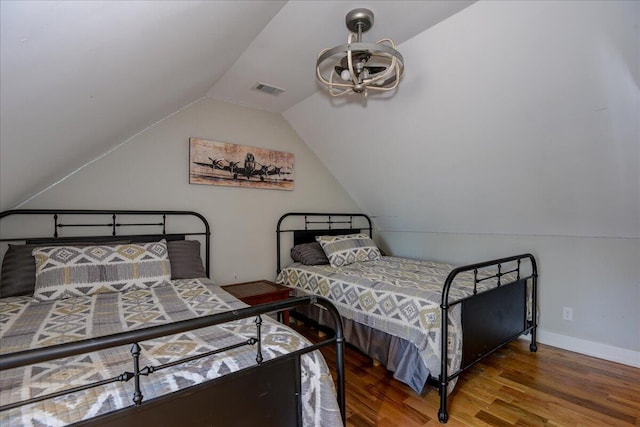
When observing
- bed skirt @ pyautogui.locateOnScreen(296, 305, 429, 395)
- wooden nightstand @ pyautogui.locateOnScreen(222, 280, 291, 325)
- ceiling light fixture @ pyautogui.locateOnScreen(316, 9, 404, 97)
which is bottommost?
bed skirt @ pyautogui.locateOnScreen(296, 305, 429, 395)

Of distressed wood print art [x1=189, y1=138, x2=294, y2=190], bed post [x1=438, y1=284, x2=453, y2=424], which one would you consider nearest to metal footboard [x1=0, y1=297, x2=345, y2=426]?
bed post [x1=438, y1=284, x2=453, y2=424]

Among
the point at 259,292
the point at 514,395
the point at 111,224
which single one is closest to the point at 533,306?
the point at 514,395

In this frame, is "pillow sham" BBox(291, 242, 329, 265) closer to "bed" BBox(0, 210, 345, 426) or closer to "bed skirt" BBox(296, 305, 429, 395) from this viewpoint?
"bed skirt" BBox(296, 305, 429, 395)

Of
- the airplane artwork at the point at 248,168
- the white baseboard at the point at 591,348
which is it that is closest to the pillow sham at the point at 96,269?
the airplane artwork at the point at 248,168

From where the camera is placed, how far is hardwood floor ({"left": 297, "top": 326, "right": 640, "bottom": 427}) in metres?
1.78

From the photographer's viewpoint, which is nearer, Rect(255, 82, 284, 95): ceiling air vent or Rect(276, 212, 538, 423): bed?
Rect(276, 212, 538, 423): bed

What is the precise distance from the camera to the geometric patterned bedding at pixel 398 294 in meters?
1.91

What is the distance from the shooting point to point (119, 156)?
245 cm

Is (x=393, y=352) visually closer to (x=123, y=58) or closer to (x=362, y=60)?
(x=362, y=60)

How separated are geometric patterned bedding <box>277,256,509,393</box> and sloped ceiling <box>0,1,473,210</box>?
1712 millimetres

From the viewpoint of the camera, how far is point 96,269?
194 cm

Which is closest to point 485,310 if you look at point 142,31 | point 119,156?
point 142,31

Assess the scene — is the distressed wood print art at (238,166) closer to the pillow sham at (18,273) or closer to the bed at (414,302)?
the bed at (414,302)

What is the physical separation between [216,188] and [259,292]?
3.51ft
